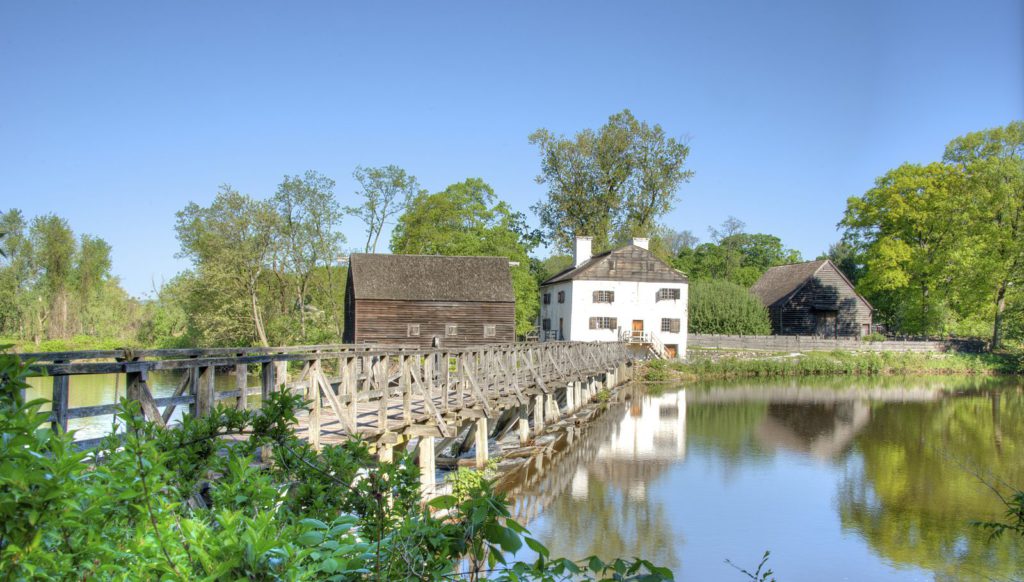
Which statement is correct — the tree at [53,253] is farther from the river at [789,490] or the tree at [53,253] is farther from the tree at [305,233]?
the river at [789,490]

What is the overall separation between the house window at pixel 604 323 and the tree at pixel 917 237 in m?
19.1

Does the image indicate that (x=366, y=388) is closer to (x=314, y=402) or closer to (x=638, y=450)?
(x=314, y=402)

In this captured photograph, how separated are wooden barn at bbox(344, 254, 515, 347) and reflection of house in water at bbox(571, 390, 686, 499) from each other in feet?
36.6

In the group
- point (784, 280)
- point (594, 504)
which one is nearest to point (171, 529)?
point (594, 504)

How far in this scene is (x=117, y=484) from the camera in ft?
6.43

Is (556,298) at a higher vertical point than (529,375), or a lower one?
higher

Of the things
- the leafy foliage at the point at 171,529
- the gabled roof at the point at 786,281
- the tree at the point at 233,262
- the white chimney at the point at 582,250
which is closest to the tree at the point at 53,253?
the tree at the point at 233,262

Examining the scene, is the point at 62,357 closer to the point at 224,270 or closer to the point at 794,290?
the point at 224,270

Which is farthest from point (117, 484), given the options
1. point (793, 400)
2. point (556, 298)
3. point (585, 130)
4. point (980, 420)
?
point (585, 130)

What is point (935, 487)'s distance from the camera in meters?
17.1

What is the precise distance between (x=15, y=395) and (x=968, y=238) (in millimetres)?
53519

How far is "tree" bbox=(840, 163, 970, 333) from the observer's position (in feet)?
156

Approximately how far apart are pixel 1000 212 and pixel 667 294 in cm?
2228

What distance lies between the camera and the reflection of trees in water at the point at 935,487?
41.0 feet
